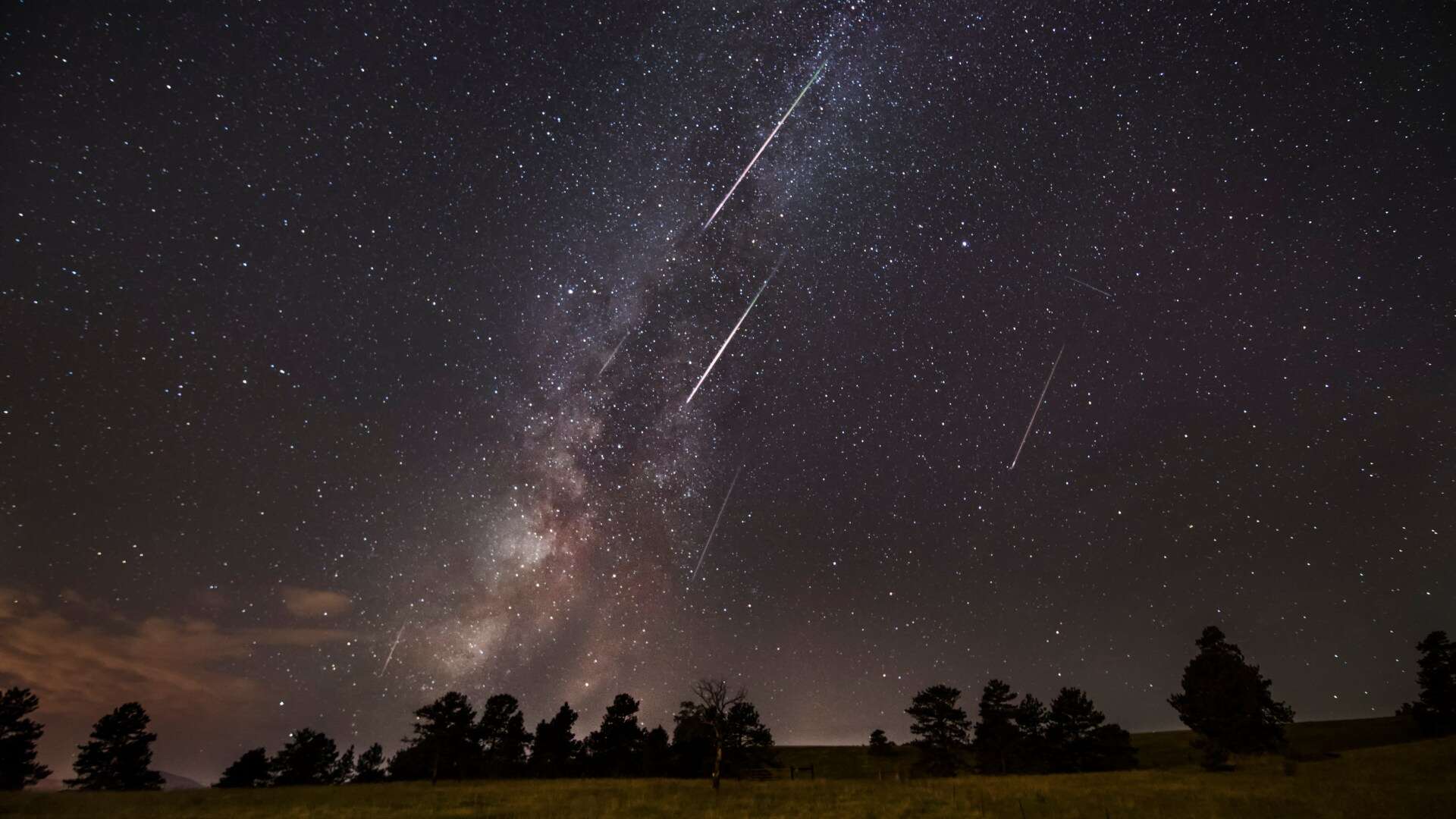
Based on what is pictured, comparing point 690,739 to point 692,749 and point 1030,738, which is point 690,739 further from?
point 1030,738

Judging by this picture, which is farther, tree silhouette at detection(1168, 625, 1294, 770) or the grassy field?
tree silhouette at detection(1168, 625, 1294, 770)

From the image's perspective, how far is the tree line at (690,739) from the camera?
46.2 metres

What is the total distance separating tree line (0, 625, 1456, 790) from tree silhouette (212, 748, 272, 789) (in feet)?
0.30

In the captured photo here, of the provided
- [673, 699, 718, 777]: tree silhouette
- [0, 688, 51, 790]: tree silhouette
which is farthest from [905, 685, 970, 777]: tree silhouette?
[0, 688, 51, 790]: tree silhouette

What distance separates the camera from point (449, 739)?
169 feet

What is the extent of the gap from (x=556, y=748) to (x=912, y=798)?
130 feet

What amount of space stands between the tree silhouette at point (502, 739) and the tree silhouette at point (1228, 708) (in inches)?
2037

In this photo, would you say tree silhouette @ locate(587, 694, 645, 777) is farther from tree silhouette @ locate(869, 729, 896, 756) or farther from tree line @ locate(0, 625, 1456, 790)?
tree silhouette @ locate(869, 729, 896, 756)

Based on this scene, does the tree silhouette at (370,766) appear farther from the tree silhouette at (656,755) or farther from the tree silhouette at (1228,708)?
the tree silhouette at (1228,708)

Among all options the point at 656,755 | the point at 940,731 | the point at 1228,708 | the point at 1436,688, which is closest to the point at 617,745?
the point at 656,755

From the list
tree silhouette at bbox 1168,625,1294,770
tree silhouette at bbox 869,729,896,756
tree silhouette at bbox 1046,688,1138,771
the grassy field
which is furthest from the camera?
tree silhouette at bbox 869,729,896,756

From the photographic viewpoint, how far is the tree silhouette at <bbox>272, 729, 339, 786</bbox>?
55.2 metres

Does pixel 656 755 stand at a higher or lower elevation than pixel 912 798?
higher

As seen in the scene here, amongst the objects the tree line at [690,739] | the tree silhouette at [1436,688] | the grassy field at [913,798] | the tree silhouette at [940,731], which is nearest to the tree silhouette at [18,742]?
the tree line at [690,739]
